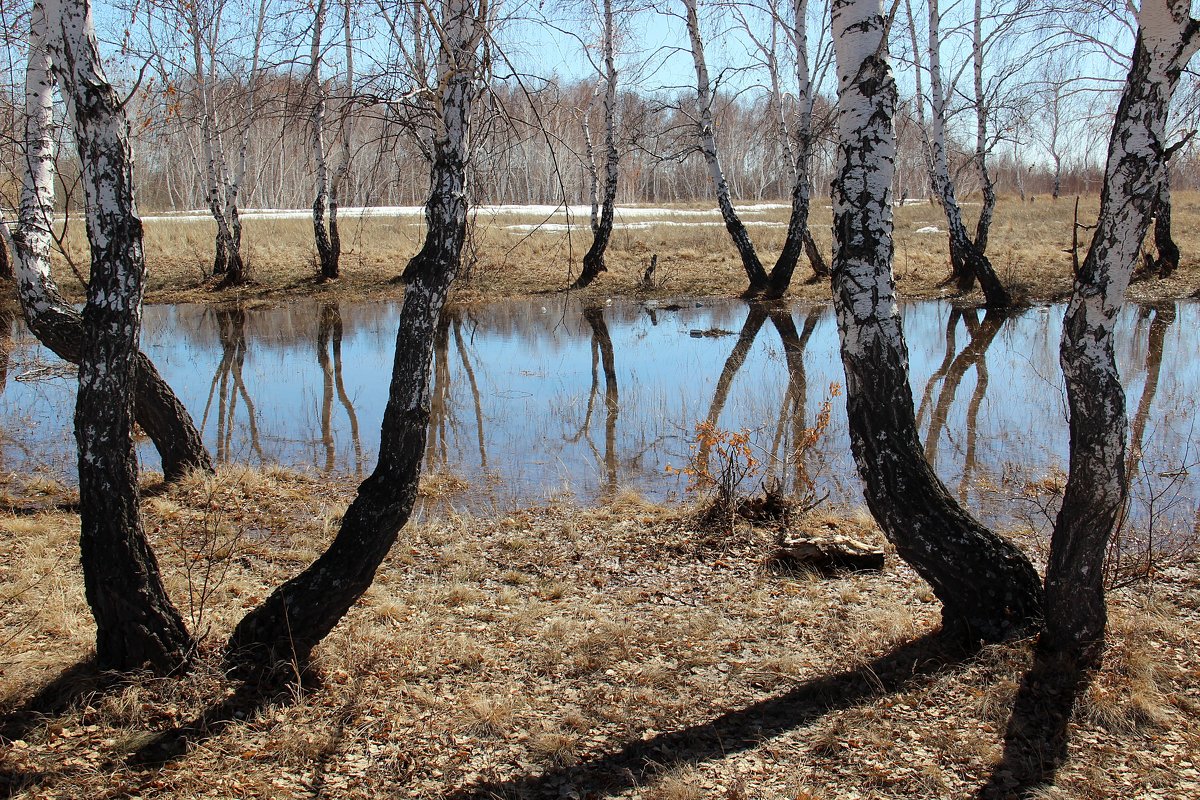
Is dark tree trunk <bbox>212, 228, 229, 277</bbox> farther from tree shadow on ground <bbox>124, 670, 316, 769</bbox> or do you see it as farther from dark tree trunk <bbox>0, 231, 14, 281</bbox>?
tree shadow on ground <bbox>124, 670, 316, 769</bbox>

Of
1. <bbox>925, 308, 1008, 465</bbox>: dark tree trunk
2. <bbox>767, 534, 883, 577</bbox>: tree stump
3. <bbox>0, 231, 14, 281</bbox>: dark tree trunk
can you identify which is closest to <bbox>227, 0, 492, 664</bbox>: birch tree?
<bbox>767, 534, 883, 577</bbox>: tree stump

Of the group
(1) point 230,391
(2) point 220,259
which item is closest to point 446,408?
(1) point 230,391

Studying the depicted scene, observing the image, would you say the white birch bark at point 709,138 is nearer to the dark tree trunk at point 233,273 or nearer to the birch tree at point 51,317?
Answer: the dark tree trunk at point 233,273

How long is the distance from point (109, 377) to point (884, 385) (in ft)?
11.6

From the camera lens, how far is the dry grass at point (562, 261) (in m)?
20.2

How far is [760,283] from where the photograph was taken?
1994 centimetres

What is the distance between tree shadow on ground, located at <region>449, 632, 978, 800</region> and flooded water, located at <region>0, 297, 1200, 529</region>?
1793 mm

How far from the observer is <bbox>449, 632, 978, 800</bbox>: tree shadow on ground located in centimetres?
355

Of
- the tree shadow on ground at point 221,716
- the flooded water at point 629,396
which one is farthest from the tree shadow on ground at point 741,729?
the flooded water at point 629,396

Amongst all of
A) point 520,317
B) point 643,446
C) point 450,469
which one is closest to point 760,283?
point 520,317

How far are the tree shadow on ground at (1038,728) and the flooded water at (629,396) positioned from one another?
1.76m

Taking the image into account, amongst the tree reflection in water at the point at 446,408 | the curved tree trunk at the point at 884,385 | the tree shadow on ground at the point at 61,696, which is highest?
the curved tree trunk at the point at 884,385

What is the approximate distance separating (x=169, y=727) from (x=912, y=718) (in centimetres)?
320

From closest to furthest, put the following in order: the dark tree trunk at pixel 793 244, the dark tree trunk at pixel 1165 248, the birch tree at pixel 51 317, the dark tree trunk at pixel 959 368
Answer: the birch tree at pixel 51 317
the dark tree trunk at pixel 959 368
the dark tree trunk at pixel 793 244
the dark tree trunk at pixel 1165 248
